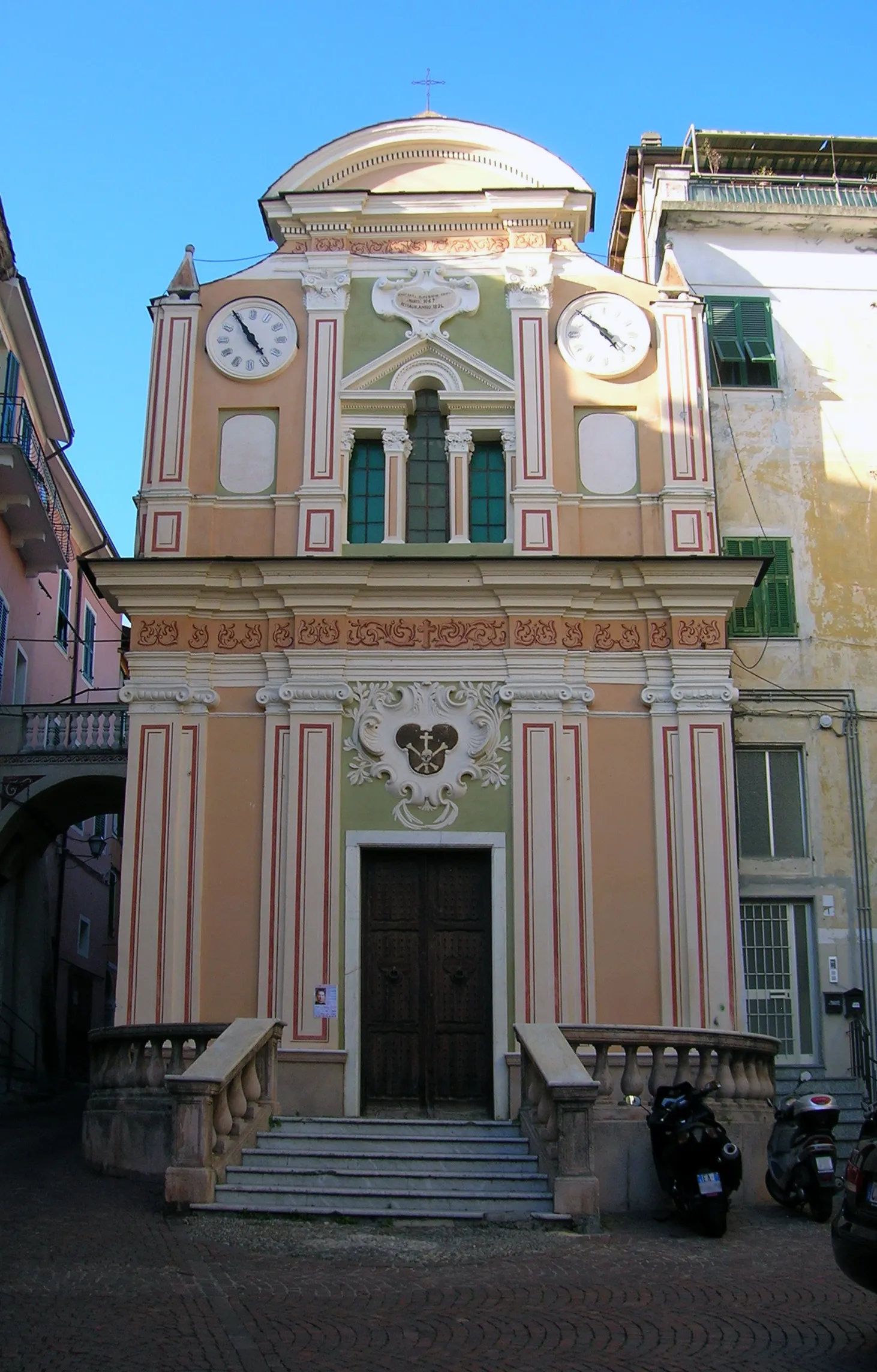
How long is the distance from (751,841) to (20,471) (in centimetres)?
1226

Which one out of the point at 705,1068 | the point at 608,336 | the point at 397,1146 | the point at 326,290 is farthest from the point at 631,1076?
the point at 326,290

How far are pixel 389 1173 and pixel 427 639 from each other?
7.03 metres

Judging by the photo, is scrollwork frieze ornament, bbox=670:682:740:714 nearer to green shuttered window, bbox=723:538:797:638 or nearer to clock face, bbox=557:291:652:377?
green shuttered window, bbox=723:538:797:638

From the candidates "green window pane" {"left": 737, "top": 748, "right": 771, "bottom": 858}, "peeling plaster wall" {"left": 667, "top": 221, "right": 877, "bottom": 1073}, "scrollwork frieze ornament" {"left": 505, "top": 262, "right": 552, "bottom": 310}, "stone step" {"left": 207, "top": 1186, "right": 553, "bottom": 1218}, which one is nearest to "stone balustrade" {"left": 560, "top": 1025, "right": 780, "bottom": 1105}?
"stone step" {"left": 207, "top": 1186, "right": 553, "bottom": 1218}

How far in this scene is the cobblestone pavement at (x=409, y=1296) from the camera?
25.9 feet

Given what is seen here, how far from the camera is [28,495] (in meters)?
23.3

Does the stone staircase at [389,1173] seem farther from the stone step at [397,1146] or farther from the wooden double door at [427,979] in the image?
the wooden double door at [427,979]

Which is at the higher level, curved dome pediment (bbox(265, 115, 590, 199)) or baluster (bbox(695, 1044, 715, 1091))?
curved dome pediment (bbox(265, 115, 590, 199))

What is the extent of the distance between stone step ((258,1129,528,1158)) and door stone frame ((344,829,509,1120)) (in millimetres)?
2323

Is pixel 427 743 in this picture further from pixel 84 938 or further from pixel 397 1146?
pixel 84 938

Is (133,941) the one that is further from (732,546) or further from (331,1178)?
(732,546)

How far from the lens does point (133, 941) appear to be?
55.0 ft

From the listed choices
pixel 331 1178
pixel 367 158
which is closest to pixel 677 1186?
pixel 331 1178

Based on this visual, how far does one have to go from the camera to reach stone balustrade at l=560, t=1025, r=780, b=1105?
43.0 ft
